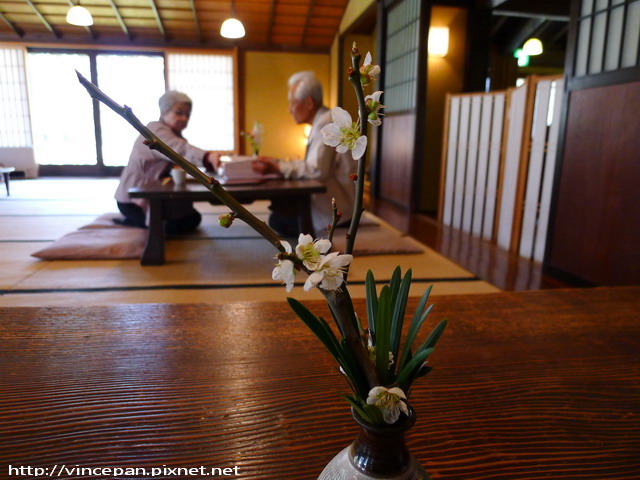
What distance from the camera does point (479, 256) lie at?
3.20 m

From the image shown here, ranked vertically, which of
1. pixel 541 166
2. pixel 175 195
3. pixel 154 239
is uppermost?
pixel 541 166

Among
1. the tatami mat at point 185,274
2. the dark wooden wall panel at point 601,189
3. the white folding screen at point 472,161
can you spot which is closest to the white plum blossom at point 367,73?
the tatami mat at point 185,274

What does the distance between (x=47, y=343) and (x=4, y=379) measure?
0.11 metres

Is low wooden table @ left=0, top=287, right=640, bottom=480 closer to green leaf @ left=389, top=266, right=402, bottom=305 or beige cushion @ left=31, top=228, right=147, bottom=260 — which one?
green leaf @ left=389, top=266, right=402, bottom=305

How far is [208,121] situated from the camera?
8.87 m

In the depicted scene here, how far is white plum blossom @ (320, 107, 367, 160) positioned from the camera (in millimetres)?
354

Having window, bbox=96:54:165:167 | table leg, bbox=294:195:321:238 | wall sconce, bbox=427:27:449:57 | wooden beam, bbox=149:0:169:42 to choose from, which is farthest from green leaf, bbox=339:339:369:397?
window, bbox=96:54:165:167

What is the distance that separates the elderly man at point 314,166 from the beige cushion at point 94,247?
989 mm

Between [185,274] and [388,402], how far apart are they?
2461 millimetres

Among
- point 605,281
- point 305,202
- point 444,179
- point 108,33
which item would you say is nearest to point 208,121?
point 108,33

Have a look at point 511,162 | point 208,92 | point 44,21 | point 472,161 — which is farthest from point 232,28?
point 511,162

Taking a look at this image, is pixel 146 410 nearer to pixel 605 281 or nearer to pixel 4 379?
pixel 4 379

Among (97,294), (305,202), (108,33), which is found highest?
(108,33)

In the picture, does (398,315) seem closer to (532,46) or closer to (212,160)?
(212,160)
